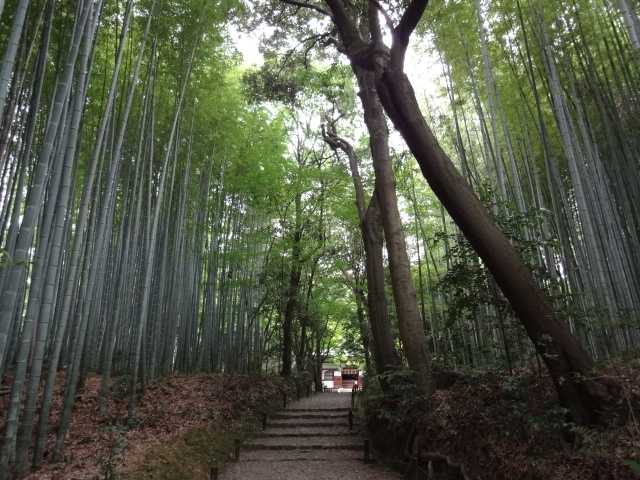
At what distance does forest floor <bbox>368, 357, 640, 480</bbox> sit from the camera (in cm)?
218

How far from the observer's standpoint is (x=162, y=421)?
4695mm

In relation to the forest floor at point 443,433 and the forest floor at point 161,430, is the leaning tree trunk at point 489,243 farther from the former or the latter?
the forest floor at point 161,430

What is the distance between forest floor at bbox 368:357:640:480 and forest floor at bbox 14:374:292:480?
214cm

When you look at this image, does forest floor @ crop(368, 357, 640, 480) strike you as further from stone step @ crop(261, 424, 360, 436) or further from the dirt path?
stone step @ crop(261, 424, 360, 436)

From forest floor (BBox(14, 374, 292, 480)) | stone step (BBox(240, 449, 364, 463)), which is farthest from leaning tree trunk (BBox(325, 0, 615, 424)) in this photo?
stone step (BBox(240, 449, 364, 463))

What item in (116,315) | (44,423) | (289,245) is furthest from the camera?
(289,245)

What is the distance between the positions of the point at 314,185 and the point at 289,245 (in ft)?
4.71

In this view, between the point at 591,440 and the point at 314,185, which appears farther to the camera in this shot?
the point at 314,185

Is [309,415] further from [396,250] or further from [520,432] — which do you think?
[520,432]

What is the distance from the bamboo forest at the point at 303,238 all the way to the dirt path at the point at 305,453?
0.05 metres

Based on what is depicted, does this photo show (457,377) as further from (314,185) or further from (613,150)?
(314,185)

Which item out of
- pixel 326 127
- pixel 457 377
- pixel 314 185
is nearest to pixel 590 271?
pixel 457 377

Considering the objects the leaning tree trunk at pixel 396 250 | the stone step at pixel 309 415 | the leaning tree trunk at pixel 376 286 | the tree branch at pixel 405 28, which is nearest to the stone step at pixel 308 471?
the leaning tree trunk at pixel 396 250

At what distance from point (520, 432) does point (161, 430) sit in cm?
364
